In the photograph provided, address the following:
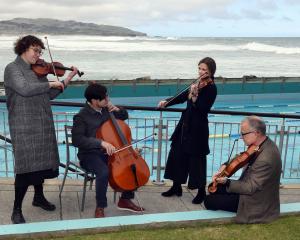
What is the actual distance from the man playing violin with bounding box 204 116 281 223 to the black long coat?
0.53 m

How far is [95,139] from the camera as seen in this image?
3725 mm

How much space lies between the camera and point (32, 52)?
3.46 m

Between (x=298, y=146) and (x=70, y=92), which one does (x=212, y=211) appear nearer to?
(x=298, y=146)

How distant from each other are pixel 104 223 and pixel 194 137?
4.22ft

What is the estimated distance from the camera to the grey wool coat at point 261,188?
11.6ft

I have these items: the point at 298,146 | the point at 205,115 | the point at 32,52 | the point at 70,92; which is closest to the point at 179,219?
the point at 205,115

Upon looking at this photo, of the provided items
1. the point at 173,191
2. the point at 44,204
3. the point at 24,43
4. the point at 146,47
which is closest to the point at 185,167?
the point at 173,191

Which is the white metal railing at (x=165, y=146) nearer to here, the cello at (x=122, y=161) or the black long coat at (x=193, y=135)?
the black long coat at (x=193, y=135)

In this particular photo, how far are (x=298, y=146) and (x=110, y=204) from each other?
32.4ft

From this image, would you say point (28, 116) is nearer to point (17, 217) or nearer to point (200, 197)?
point (17, 217)

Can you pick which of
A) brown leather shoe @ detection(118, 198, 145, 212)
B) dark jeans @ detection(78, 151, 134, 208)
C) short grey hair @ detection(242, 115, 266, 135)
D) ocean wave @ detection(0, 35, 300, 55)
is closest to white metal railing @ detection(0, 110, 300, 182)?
brown leather shoe @ detection(118, 198, 145, 212)

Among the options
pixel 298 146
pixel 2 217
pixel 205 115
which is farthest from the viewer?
pixel 298 146

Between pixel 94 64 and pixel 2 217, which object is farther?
pixel 94 64

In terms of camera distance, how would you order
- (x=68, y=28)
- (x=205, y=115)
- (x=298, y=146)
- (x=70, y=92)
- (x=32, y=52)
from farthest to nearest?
(x=68, y=28), (x=70, y=92), (x=298, y=146), (x=205, y=115), (x=32, y=52)
